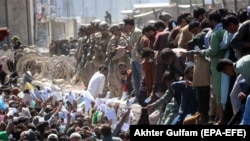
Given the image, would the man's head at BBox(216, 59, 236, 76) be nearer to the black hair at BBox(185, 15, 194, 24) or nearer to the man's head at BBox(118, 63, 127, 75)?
the black hair at BBox(185, 15, 194, 24)

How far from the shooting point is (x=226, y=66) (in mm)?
9914

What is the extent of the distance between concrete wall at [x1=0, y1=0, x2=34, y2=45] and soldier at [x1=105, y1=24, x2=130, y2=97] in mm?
25981

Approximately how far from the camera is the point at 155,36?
13875 millimetres

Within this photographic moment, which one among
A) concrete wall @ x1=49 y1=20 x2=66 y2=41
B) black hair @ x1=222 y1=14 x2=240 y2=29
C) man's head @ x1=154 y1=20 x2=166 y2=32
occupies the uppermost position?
black hair @ x1=222 y1=14 x2=240 y2=29

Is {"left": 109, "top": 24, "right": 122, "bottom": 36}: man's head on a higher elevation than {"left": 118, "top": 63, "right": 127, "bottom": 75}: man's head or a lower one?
higher

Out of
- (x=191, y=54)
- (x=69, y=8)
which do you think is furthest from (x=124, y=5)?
(x=191, y=54)

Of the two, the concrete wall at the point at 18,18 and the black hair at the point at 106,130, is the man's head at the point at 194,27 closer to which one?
the black hair at the point at 106,130

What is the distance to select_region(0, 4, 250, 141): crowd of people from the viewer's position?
10.5 m

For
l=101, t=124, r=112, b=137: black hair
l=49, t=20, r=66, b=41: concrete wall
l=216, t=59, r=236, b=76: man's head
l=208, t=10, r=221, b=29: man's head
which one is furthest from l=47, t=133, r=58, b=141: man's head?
l=49, t=20, r=66, b=41: concrete wall

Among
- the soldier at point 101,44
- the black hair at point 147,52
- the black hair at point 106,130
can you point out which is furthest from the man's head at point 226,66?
the soldier at point 101,44

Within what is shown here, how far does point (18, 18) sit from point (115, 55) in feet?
89.3

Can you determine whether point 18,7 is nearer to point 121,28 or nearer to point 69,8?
point 69,8

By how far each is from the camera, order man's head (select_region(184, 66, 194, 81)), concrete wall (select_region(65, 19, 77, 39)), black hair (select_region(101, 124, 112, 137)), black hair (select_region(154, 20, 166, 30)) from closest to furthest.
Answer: black hair (select_region(101, 124, 112, 137)) → man's head (select_region(184, 66, 194, 81)) → black hair (select_region(154, 20, 166, 30)) → concrete wall (select_region(65, 19, 77, 39))

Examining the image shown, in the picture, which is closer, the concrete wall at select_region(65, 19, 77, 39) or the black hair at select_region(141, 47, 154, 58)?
the black hair at select_region(141, 47, 154, 58)
